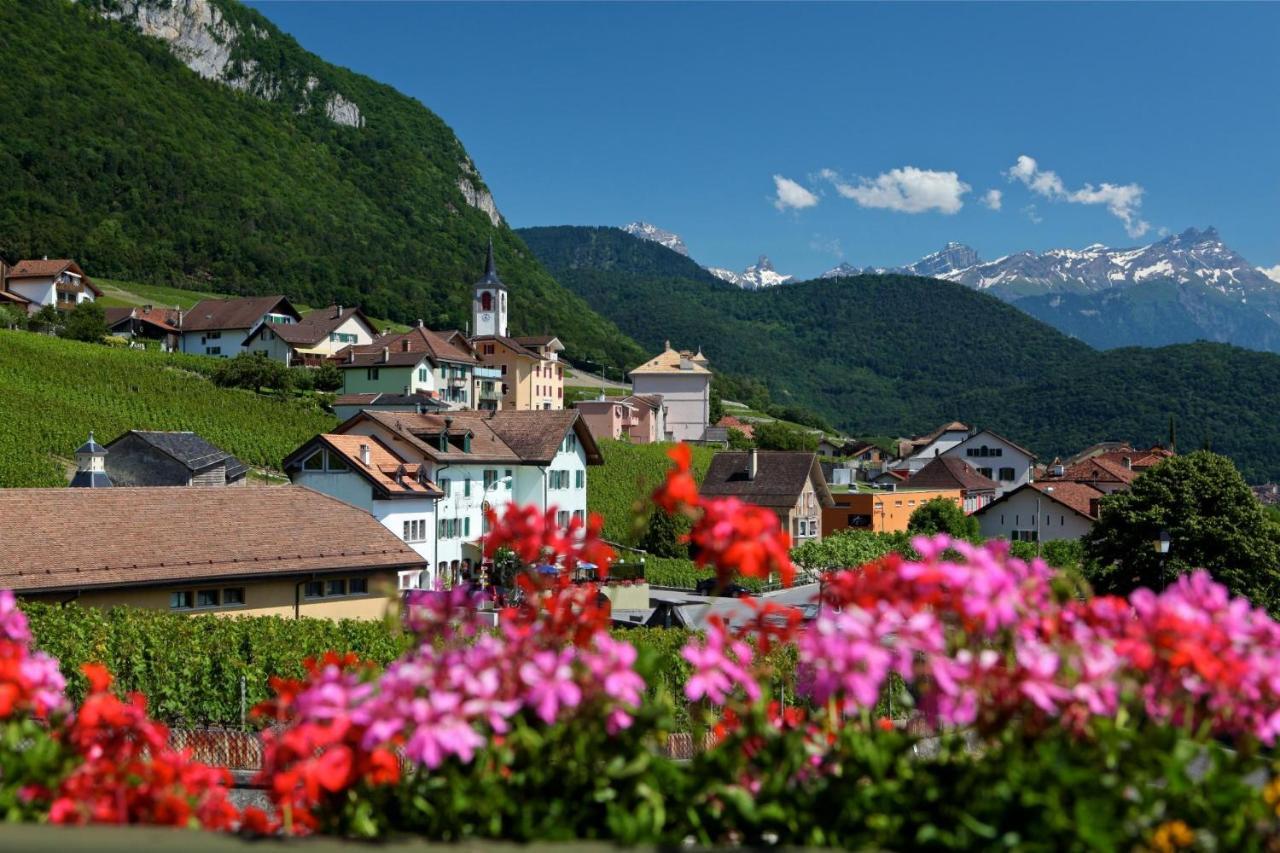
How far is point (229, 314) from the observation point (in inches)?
4097

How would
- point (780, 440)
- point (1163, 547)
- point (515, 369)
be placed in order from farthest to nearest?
point (515, 369), point (780, 440), point (1163, 547)

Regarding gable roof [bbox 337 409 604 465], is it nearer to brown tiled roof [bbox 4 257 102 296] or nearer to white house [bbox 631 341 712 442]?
white house [bbox 631 341 712 442]

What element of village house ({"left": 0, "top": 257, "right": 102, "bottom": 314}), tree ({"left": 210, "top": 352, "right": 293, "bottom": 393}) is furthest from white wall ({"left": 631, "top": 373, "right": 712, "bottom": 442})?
tree ({"left": 210, "top": 352, "right": 293, "bottom": 393})

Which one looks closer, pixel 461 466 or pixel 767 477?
pixel 461 466

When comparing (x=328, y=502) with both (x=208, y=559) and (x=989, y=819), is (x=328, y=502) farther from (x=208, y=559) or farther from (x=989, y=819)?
(x=989, y=819)

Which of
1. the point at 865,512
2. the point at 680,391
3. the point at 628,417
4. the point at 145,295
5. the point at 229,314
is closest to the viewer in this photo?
the point at 865,512

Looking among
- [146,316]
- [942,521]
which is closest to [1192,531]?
[942,521]

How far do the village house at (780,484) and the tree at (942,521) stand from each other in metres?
5.17

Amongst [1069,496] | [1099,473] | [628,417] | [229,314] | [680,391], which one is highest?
[229,314]

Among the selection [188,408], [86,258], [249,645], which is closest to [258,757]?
[249,645]

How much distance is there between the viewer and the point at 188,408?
5900 centimetres

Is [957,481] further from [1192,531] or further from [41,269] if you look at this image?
[41,269]

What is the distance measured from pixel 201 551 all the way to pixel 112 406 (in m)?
34.5

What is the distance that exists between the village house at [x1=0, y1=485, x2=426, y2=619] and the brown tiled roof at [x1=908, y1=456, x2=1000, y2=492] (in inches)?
2370
